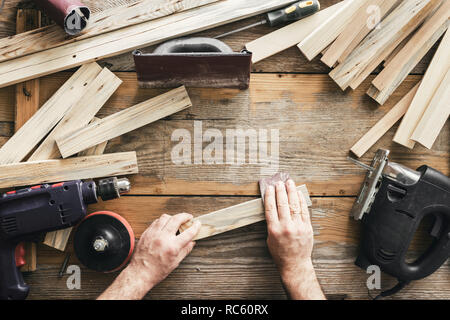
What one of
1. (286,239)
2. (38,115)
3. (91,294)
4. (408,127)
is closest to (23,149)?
(38,115)

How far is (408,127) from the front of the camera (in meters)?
1.02

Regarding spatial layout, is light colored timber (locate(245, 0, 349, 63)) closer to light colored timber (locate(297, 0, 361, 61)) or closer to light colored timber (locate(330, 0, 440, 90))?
light colored timber (locate(297, 0, 361, 61))

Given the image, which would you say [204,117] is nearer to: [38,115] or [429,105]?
[38,115]

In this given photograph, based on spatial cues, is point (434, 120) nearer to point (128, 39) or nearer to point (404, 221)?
point (404, 221)

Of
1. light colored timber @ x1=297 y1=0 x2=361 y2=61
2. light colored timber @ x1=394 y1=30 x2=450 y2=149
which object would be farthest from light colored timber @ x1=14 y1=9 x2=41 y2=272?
light colored timber @ x1=394 y1=30 x2=450 y2=149

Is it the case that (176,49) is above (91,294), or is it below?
above

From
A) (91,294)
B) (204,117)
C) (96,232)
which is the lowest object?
(91,294)

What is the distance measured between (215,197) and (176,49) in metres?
0.48

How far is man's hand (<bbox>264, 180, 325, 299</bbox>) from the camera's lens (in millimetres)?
984

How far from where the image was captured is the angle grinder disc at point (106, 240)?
98 centimetres

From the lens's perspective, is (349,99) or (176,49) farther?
(349,99)

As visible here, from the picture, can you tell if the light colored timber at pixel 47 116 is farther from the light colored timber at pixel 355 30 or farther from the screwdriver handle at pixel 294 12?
the light colored timber at pixel 355 30

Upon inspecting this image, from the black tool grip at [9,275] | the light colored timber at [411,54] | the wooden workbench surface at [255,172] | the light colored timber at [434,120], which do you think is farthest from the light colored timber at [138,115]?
the light colored timber at [434,120]
